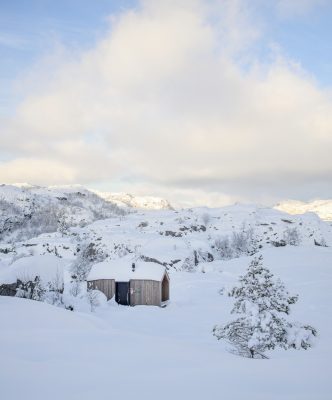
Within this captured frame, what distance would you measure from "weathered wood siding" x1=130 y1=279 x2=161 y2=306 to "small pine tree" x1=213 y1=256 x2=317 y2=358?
22522 mm

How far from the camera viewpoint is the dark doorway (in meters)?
36.1

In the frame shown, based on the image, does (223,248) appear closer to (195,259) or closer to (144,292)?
(195,259)

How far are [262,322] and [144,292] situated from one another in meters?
24.8

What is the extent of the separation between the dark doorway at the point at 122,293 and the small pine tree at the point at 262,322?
23732 millimetres

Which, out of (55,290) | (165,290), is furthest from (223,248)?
(55,290)

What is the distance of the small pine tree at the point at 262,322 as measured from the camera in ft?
39.0

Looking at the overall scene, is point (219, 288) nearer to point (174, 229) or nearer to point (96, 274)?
point (96, 274)

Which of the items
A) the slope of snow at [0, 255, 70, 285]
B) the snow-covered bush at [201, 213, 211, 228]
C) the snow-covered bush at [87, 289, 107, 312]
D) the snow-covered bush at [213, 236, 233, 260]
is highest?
the snow-covered bush at [201, 213, 211, 228]

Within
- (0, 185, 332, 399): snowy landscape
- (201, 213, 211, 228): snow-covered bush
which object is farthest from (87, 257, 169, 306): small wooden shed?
(201, 213, 211, 228): snow-covered bush

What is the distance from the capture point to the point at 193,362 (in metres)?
8.14

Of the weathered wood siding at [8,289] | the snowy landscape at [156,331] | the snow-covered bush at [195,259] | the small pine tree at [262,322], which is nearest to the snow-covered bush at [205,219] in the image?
the snowy landscape at [156,331]

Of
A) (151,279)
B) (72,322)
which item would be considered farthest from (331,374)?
(151,279)

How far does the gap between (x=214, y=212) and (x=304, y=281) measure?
2883 inches

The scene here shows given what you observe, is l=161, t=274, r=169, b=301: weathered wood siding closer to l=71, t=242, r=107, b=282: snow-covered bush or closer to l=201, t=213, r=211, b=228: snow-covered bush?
l=71, t=242, r=107, b=282: snow-covered bush
